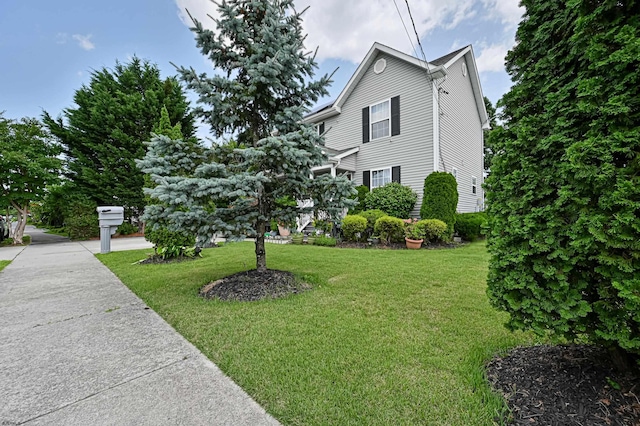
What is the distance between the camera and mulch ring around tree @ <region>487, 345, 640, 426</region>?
153 centimetres

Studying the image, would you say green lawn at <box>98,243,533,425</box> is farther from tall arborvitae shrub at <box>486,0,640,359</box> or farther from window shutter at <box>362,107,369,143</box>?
window shutter at <box>362,107,369,143</box>

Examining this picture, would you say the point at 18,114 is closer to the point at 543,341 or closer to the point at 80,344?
the point at 80,344

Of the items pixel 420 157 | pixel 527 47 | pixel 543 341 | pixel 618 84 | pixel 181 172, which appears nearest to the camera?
pixel 618 84

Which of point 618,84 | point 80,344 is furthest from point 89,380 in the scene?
point 618,84

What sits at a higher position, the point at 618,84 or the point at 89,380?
the point at 618,84

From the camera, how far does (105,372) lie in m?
2.22

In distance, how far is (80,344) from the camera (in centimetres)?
273

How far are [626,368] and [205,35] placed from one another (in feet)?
18.7

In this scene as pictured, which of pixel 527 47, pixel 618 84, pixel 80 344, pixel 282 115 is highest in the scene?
pixel 282 115

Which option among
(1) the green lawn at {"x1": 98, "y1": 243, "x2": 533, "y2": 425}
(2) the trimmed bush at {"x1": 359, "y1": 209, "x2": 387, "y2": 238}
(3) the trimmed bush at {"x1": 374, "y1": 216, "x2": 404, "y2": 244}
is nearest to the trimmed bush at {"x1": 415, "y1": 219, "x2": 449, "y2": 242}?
(3) the trimmed bush at {"x1": 374, "y1": 216, "x2": 404, "y2": 244}

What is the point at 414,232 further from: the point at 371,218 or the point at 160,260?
the point at 160,260

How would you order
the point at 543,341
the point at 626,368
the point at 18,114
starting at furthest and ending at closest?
the point at 18,114, the point at 543,341, the point at 626,368

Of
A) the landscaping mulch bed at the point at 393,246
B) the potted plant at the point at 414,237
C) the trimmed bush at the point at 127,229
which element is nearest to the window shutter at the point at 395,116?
the potted plant at the point at 414,237

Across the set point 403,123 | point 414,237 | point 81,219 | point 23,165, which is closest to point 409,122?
point 403,123
